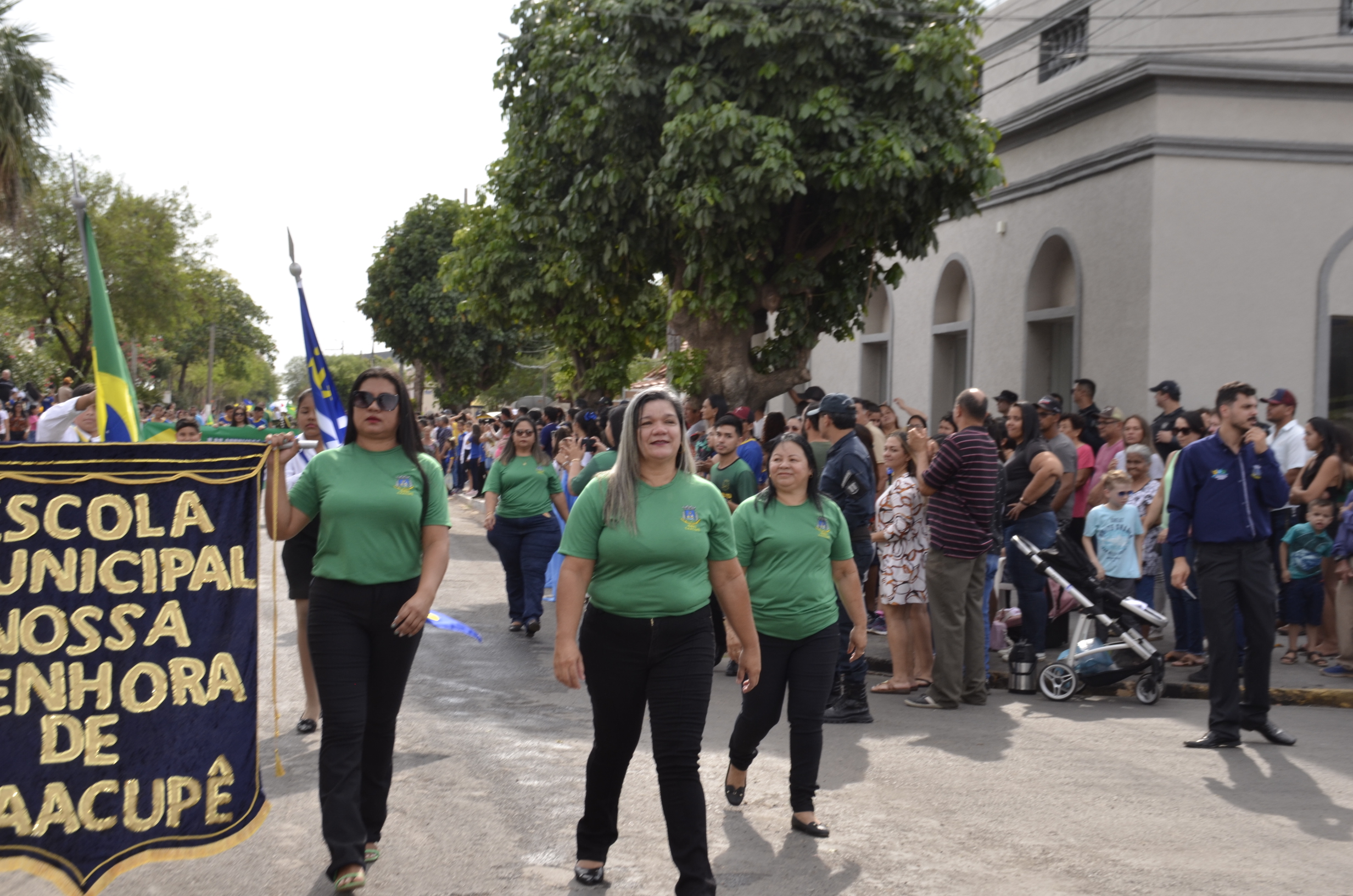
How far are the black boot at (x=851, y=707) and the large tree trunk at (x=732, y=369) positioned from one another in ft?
→ 29.3

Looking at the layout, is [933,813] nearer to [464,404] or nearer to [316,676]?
[316,676]

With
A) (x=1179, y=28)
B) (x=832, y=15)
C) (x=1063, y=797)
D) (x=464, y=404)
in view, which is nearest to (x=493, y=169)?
(x=832, y=15)

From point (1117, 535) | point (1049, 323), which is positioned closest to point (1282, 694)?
point (1117, 535)

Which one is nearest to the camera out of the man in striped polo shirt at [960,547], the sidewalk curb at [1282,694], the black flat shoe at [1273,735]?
the black flat shoe at [1273,735]

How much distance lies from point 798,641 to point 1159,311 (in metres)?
10.9

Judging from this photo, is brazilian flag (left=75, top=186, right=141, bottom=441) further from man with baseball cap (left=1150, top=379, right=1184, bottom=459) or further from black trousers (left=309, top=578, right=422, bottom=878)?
man with baseball cap (left=1150, top=379, right=1184, bottom=459)

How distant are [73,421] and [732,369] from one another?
936cm

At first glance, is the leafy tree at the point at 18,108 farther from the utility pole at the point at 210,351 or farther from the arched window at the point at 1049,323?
the utility pole at the point at 210,351

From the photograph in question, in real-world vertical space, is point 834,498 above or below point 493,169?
below

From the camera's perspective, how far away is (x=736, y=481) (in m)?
8.83

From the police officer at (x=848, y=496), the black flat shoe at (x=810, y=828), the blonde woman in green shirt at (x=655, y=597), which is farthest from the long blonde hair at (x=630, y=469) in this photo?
the police officer at (x=848, y=496)

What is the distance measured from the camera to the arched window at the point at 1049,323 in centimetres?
1759

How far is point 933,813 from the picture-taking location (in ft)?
19.0

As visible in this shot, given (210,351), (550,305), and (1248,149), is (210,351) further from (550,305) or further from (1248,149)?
(1248,149)
